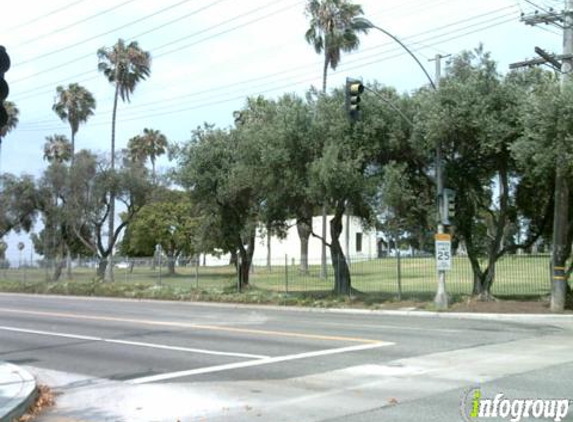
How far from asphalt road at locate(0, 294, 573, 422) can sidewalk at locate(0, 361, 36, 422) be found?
37cm

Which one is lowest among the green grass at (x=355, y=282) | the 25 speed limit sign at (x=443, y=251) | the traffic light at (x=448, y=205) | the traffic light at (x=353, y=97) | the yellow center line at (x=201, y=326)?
the yellow center line at (x=201, y=326)

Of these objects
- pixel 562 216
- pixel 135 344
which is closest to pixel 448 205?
pixel 562 216

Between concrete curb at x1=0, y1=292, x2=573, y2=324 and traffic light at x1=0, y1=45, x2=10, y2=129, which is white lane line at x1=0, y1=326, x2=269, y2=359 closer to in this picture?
traffic light at x1=0, y1=45, x2=10, y2=129

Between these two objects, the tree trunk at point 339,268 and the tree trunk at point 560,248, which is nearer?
the tree trunk at point 560,248

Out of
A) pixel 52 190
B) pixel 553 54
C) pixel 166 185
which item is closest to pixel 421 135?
pixel 553 54

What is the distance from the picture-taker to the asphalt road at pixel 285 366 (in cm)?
831

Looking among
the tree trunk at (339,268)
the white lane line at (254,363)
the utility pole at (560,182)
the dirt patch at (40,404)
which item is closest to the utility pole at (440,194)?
the utility pole at (560,182)

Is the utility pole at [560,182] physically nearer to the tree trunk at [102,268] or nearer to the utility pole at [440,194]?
the utility pole at [440,194]

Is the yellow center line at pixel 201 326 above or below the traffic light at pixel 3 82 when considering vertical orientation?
below

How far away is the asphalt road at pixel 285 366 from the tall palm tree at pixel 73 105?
4005cm

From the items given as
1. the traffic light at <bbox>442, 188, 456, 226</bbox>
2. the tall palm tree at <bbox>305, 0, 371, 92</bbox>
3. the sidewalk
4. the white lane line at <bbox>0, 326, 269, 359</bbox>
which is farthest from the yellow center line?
the tall palm tree at <bbox>305, 0, 371, 92</bbox>

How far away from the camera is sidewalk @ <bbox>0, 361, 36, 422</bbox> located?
800 cm

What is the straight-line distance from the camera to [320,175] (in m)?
23.6

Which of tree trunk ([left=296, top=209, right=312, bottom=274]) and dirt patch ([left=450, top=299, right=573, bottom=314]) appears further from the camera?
tree trunk ([left=296, top=209, right=312, bottom=274])
